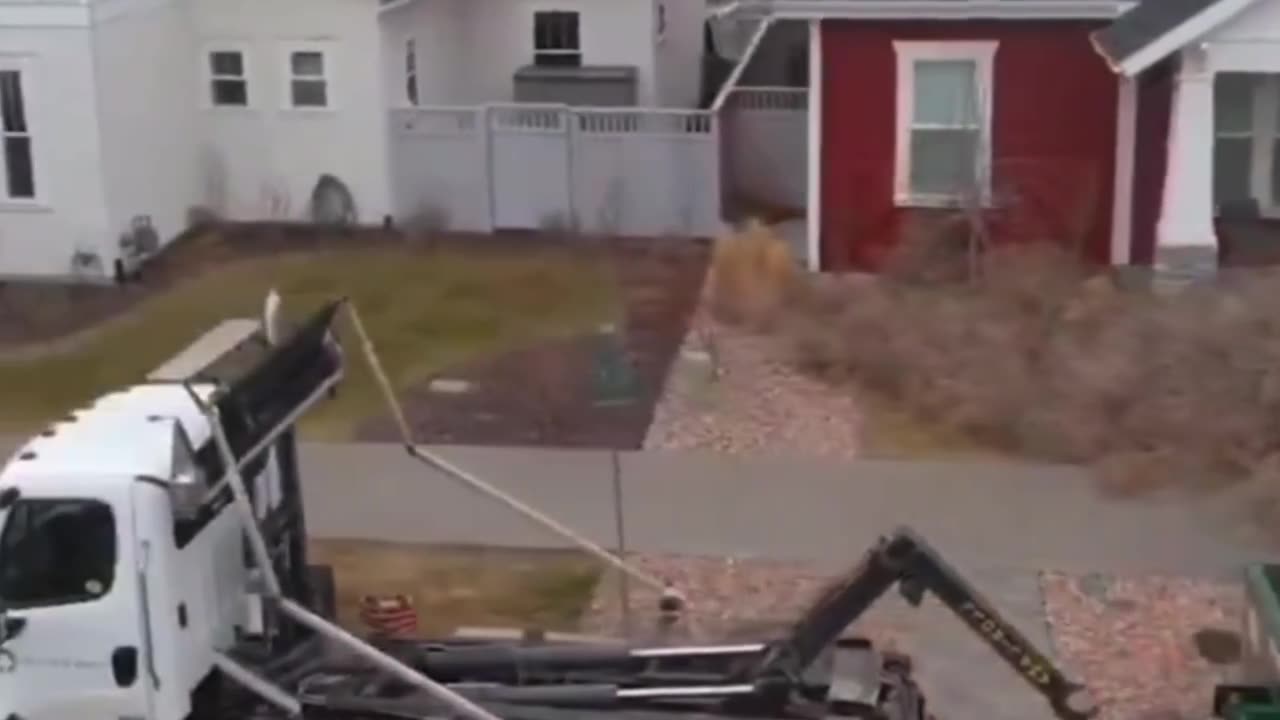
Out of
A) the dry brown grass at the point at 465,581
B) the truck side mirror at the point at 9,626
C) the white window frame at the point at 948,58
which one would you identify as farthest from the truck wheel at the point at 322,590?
the white window frame at the point at 948,58

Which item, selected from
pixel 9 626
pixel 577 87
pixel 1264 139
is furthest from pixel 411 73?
pixel 9 626

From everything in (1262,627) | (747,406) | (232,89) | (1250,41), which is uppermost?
(1250,41)

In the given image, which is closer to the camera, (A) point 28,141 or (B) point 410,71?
(A) point 28,141

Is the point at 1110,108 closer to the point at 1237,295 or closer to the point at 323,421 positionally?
the point at 1237,295

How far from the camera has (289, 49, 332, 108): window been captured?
2264 cm

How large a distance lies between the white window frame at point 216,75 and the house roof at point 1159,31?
8.93m

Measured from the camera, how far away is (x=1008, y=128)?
20250 millimetres

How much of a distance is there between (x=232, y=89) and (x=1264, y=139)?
10.6 metres

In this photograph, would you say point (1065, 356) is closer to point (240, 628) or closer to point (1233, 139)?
point (1233, 139)

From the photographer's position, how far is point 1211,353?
16469 millimetres

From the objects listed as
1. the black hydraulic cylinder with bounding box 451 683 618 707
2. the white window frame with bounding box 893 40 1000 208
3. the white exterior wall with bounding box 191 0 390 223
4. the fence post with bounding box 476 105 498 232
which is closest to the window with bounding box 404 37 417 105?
the white exterior wall with bounding box 191 0 390 223

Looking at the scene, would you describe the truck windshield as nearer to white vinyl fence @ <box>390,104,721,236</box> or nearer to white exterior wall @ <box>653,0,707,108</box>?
white vinyl fence @ <box>390,104,721,236</box>

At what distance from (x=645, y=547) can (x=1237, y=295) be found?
681cm

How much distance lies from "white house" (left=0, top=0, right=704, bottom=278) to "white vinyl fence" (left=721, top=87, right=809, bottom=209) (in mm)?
2018
